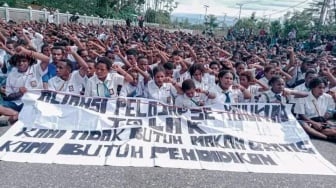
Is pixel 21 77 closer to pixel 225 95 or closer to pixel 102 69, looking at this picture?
A: pixel 102 69

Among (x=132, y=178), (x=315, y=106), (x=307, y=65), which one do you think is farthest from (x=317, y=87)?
(x=132, y=178)

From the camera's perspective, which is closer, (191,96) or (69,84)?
(191,96)

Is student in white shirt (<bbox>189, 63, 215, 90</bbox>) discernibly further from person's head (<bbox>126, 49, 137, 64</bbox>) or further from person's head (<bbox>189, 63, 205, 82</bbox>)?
person's head (<bbox>126, 49, 137, 64</bbox>)

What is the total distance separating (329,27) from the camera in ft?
108

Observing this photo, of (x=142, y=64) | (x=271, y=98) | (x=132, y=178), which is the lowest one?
(x=132, y=178)

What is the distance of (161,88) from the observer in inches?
252

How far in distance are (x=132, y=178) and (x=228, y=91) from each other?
289 centimetres

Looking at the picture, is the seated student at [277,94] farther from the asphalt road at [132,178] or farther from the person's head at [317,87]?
the asphalt road at [132,178]

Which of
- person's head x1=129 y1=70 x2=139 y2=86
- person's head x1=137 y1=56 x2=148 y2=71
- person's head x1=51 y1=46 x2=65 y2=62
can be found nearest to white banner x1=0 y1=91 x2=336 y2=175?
person's head x1=129 y1=70 x2=139 y2=86

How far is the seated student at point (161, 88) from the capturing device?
6.28 meters

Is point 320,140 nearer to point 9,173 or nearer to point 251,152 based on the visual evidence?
point 251,152

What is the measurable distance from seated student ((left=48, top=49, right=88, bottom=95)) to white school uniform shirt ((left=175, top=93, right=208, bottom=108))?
65.4 inches

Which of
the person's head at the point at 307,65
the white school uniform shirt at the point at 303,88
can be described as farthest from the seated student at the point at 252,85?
the person's head at the point at 307,65

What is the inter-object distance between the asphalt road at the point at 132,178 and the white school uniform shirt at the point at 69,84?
2.19m
